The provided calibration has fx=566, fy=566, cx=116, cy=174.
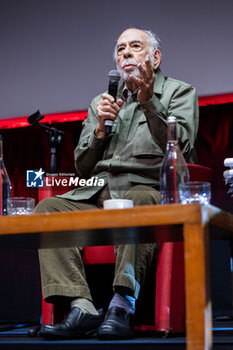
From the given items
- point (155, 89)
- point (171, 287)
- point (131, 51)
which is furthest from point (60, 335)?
point (131, 51)

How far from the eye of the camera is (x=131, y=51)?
243 centimetres

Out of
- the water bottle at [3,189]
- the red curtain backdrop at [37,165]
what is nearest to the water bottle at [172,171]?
the water bottle at [3,189]

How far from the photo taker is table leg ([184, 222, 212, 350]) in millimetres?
981

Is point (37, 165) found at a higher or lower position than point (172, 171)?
higher

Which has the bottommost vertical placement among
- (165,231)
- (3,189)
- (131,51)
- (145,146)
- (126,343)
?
(126,343)

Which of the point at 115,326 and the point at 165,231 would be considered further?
the point at 115,326

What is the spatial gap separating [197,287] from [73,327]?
87 cm

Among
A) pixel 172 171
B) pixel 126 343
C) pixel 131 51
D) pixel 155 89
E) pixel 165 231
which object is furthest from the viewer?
pixel 131 51

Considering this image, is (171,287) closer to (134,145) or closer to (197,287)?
(134,145)

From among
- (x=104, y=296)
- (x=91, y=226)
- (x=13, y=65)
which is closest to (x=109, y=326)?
(x=104, y=296)

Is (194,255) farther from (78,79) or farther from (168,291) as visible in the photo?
(78,79)

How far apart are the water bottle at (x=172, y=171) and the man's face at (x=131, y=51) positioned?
104cm

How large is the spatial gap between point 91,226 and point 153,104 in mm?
889

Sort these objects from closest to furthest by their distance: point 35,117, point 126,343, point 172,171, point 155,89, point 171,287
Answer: point 172,171 < point 126,343 < point 171,287 < point 155,89 < point 35,117
